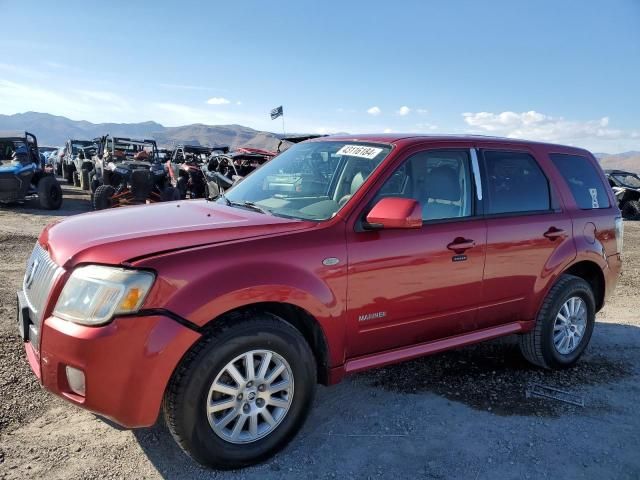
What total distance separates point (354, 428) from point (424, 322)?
2.66 ft

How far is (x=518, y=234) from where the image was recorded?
12.4ft

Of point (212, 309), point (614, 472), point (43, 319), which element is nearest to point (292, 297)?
point (212, 309)

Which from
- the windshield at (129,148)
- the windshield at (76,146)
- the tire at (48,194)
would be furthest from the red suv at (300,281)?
the windshield at (76,146)

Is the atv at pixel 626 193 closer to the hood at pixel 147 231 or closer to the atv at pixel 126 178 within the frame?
the atv at pixel 126 178

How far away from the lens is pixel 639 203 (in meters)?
17.8

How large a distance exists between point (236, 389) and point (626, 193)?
18581 mm

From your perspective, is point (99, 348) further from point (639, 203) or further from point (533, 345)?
point (639, 203)

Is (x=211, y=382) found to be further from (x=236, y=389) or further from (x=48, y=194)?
(x=48, y=194)

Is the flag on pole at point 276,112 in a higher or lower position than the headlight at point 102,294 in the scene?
higher

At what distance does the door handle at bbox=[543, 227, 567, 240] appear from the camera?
396 cm

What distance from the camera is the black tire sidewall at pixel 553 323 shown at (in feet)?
13.5

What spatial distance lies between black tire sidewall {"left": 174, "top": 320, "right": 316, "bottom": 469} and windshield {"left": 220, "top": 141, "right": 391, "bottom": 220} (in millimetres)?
815

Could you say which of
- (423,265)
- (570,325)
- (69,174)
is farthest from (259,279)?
(69,174)

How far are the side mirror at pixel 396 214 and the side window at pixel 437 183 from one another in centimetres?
33
